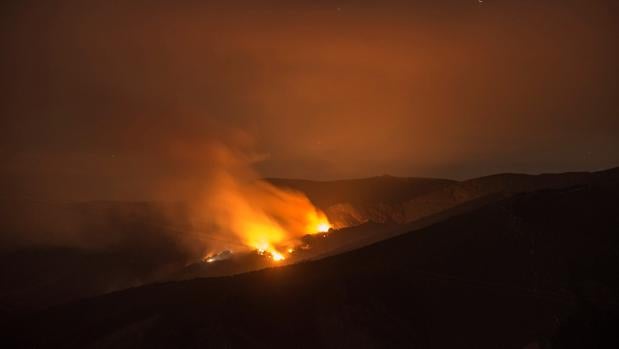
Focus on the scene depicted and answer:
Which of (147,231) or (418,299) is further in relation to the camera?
(147,231)

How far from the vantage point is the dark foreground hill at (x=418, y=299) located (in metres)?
21.2

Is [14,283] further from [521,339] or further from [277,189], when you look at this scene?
[521,339]

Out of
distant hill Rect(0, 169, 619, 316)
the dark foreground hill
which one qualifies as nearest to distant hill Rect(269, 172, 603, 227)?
distant hill Rect(0, 169, 619, 316)

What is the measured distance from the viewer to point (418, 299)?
2361 cm

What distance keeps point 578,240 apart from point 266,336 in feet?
56.6

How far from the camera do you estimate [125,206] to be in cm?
9825

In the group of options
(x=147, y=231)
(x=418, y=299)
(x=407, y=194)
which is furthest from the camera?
(x=147, y=231)

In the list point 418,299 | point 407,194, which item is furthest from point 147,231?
point 418,299

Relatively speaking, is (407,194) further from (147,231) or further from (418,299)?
(418,299)

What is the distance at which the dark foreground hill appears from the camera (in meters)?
21.2

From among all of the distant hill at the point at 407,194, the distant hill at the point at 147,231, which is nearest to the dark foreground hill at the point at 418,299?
the distant hill at the point at 147,231

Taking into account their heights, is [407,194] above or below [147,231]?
below

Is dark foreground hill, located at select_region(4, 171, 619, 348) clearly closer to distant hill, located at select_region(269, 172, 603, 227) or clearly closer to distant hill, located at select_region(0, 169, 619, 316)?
distant hill, located at select_region(0, 169, 619, 316)

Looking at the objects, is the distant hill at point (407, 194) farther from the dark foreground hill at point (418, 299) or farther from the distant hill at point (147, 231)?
the dark foreground hill at point (418, 299)
